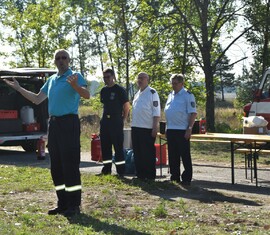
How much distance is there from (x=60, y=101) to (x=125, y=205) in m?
1.65

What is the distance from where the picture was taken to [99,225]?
25.5 feet

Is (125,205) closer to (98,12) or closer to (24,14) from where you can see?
(24,14)

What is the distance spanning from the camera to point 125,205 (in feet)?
29.9

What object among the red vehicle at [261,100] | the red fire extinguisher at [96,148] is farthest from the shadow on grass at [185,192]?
the red vehicle at [261,100]

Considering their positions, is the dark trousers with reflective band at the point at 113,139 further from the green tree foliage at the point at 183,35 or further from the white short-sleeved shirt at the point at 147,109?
the green tree foliage at the point at 183,35

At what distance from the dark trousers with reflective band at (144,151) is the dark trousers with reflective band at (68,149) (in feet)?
9.65

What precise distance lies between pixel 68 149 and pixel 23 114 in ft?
31.8

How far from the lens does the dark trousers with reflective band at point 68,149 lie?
8508 millimetres

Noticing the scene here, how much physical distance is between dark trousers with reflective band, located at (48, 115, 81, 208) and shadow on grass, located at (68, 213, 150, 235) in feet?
1.08

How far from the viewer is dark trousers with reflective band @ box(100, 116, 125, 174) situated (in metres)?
12.0

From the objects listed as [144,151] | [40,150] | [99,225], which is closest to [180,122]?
[144,151]

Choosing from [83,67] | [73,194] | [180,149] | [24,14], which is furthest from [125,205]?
[83,67]

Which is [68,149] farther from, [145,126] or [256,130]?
[256,130]

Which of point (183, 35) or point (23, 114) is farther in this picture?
point (183, 35)
